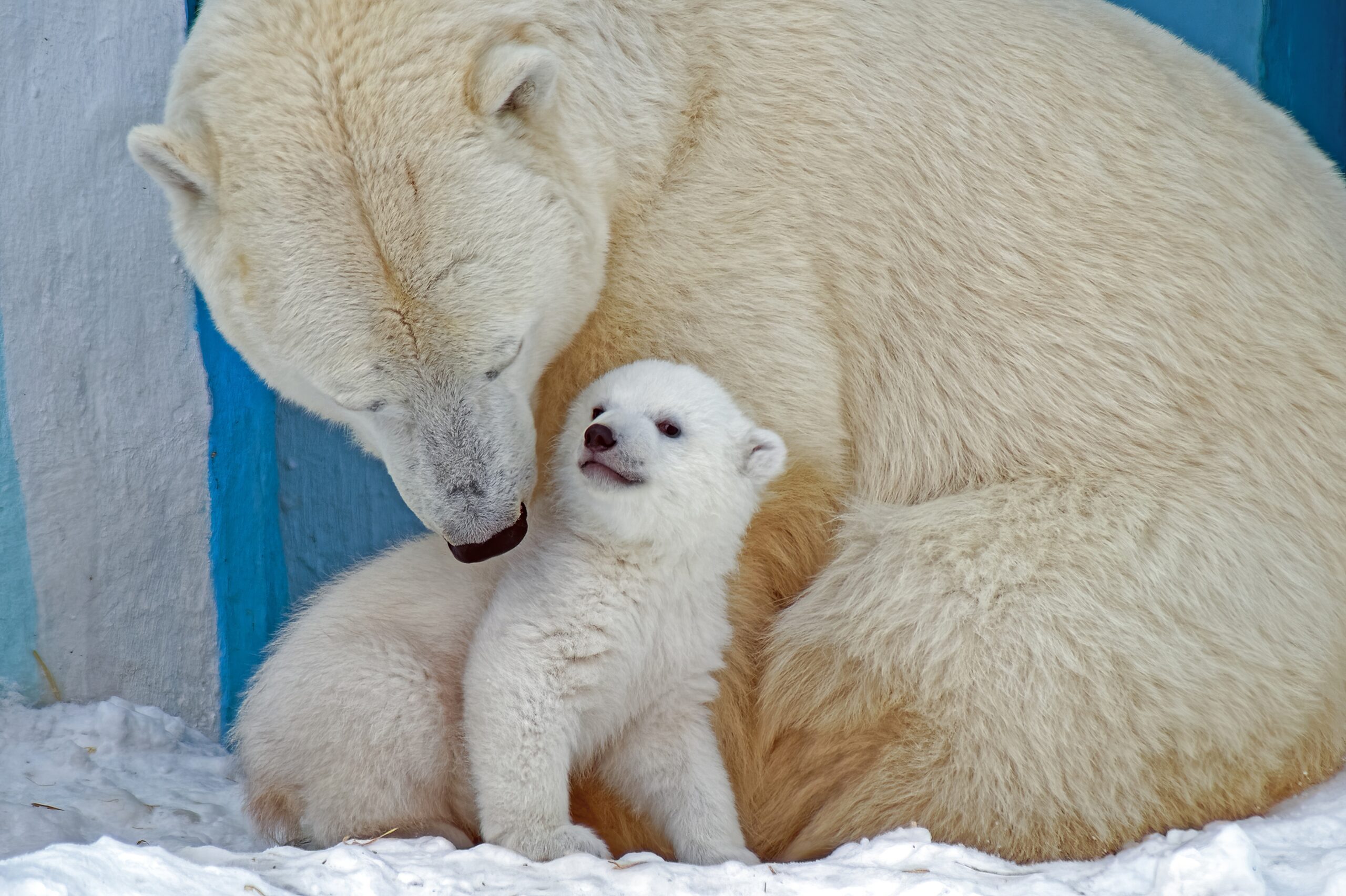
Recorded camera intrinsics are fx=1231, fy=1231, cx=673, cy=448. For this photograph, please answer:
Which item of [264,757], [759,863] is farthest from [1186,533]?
[264,757]

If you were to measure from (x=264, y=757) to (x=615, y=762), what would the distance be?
2.44 feet

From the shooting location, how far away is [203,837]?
9.82 ft

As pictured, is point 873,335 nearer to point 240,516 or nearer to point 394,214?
point 394,214

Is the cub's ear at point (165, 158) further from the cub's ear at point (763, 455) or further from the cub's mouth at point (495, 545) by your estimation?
the cub's ear at point (763, 455)

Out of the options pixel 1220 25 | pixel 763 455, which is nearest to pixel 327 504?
pixel 763 455

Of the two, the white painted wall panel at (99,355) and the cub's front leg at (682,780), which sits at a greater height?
the white painted wall panel at (99,355)

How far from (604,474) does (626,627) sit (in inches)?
12.9

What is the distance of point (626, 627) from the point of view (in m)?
2.51

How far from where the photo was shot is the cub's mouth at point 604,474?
2.41m

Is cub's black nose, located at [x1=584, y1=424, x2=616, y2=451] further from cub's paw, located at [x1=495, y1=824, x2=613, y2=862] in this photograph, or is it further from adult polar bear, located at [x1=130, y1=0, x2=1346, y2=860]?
cub's paw, located at [x1=495, y1=824, x2=613, y2=862]

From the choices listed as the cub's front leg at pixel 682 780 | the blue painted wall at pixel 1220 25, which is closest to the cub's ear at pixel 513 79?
the cub's front leg at pixel 682 780

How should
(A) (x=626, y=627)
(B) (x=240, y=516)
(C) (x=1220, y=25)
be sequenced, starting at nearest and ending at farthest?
(A) (x=626, y=627)
(C) (x=1220, y=25)
(B) (x=240, y=516)

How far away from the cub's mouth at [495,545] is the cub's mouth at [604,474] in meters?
0.17

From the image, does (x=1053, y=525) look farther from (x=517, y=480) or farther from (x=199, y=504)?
(x=199, y=504)
